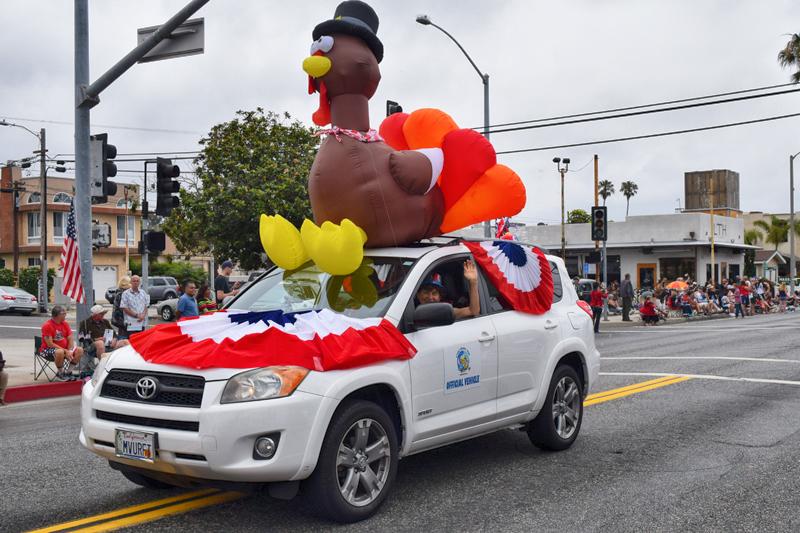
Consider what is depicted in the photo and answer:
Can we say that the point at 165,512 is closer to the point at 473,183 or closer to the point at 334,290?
the point at 334,290

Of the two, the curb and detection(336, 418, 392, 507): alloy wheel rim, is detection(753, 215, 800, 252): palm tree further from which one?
detection(336, 418, 392, 507): alloy wheel rim

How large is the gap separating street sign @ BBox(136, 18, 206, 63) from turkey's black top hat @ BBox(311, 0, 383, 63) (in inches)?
245

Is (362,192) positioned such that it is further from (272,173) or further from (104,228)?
(272,173)

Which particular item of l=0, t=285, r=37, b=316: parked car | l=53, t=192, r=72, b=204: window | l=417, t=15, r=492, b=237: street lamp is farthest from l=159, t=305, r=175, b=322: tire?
l=53, t=192, r=72, b=204: window

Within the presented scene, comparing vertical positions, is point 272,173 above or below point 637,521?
above

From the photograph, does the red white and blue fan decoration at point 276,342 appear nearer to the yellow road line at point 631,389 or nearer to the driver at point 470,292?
the driver at point 470,292

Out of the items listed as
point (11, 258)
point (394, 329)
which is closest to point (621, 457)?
point (394, 329)

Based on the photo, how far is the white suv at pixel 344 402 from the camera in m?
4.65

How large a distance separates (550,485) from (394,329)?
5.95 ft

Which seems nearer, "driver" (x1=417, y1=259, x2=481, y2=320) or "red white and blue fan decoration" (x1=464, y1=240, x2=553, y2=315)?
"driver" (x1=417, y1=259, x2=481, y2=320)

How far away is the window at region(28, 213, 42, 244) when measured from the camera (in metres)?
57.4

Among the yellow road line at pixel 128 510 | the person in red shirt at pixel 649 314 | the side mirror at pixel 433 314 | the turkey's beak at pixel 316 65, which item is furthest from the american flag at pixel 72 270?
the person in red shirt at pixel 649 314

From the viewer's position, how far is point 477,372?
20.2 ft

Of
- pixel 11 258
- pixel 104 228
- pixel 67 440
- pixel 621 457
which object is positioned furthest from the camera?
pixel 11 258
